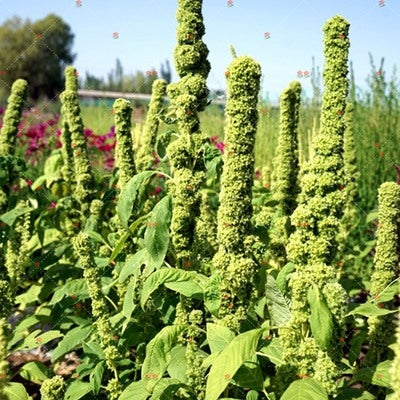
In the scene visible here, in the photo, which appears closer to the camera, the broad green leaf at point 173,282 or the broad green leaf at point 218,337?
the broad green leaf at point 218,337

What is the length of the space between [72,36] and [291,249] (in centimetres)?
4394

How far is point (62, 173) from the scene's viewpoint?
436cm

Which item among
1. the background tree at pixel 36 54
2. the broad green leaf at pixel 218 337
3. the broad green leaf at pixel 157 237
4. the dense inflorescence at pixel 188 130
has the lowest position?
the broad green leaf at pixel 218 337

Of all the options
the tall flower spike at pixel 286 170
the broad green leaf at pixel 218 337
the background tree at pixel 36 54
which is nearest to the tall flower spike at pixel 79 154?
the tall flower spike at pixel 286 170

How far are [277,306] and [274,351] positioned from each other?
213 millimetres

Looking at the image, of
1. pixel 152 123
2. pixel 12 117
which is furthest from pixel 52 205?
pixel 152 123

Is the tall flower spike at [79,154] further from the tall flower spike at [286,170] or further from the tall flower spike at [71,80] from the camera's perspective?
the tall flower spike at [286,170]

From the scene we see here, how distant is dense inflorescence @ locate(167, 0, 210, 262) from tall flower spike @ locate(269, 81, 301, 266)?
57 cm

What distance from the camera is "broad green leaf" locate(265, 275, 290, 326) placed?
218 cm

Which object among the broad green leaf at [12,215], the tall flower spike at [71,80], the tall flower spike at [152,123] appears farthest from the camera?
the tall flower spike at [71,80]

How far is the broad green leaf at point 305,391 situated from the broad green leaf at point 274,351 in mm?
205

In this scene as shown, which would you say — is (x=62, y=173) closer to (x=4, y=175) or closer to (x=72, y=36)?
(x=4, y=175)

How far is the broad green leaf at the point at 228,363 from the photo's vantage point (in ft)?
5.66

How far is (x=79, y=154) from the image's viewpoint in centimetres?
354
